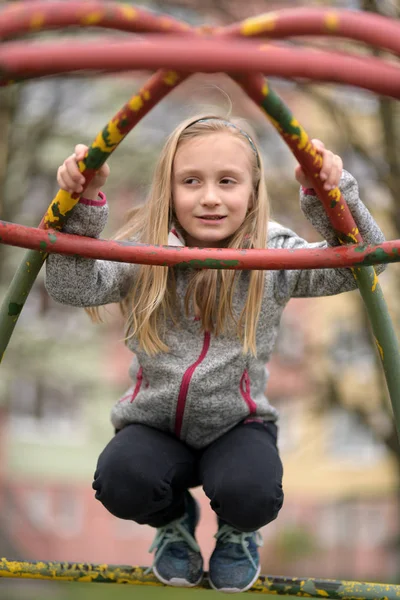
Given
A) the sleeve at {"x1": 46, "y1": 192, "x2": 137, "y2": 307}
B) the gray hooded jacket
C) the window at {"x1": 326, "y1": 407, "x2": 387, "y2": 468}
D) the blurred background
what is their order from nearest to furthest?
1. the sleeve at {"x1": 46, "y1": 192, "x2": 137, "y2": 307}
2. the gray hooded jacket
3. the blurred background
4. the window at {"x1": 326, "y1": 407, "x2": 387, "y2": 468}

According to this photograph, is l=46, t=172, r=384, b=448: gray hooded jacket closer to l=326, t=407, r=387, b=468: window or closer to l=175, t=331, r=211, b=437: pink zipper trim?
l=175, t=331, r=211, b=437: pink zipper trim

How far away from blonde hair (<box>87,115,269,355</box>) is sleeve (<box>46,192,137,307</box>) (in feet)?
0.16

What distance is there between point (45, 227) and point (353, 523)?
9.43 meters

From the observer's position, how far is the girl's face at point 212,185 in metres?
1.33

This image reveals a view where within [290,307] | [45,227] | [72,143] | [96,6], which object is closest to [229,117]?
[45,227]

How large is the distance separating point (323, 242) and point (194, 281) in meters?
0.25

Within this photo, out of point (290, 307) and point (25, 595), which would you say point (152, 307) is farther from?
point (290, 307)

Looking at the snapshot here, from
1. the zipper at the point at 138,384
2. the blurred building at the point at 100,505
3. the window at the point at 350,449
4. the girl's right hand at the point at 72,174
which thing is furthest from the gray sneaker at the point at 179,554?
the window at the point at 350,449

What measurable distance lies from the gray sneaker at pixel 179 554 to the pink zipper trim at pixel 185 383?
18 cm

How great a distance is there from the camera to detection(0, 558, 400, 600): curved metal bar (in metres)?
1.32

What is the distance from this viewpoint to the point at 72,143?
19.5ft

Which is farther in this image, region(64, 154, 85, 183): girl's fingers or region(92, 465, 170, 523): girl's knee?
region(92, 465, 170, 523): girl's knee

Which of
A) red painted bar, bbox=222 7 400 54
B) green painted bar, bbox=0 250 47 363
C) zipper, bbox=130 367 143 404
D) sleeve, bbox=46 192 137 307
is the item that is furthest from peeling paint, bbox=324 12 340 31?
zipper, bbox=130 367 143 404

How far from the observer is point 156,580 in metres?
1.36
